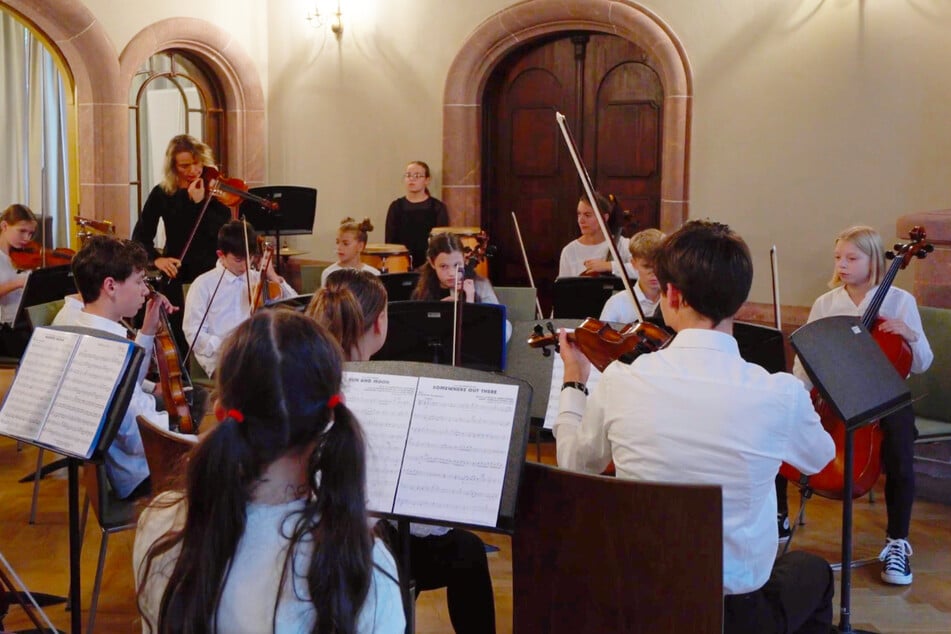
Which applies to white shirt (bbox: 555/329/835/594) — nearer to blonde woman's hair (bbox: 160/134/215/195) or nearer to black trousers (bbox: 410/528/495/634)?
black trousers (bbox: 410/528/495/634)

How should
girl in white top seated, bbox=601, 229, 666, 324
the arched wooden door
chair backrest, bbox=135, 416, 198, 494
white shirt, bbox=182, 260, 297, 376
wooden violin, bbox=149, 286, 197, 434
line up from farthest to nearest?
the arched wooden door, white shirt, bbox=182, 260, 297, 376, girl in white top seated, bbox=601, 229, 666, 324, wooden violin, bbox=149, 286, 197, 434, chair backrest, bbox=135, 416, 198, 494

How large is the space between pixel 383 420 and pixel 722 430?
2.09ft

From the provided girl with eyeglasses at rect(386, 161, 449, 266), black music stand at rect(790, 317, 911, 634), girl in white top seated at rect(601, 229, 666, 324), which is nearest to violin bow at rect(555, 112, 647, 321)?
girl in white top seated at rect(601, 229, 666, 324)

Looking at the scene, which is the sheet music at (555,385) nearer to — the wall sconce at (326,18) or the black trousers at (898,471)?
the black trousers at (898,471)

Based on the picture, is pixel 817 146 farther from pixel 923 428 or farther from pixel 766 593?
pixel 766 593

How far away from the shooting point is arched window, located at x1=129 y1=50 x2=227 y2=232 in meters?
7.93

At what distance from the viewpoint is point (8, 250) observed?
5.89 m

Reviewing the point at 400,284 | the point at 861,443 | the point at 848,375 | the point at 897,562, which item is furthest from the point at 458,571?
the point at 400,284

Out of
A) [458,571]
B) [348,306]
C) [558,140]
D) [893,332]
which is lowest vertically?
[458,571]

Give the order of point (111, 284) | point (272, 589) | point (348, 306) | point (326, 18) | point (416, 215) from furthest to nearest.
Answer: point (326, 18), point (416, 215), point (111, 284), point (348, 306), point (272, 589)

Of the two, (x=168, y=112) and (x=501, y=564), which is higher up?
(x=168, y=112)

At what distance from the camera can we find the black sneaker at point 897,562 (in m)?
3.57

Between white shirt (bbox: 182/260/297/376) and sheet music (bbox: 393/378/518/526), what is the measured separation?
275 centimetres

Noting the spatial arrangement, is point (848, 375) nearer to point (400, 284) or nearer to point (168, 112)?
point (400, 284)
